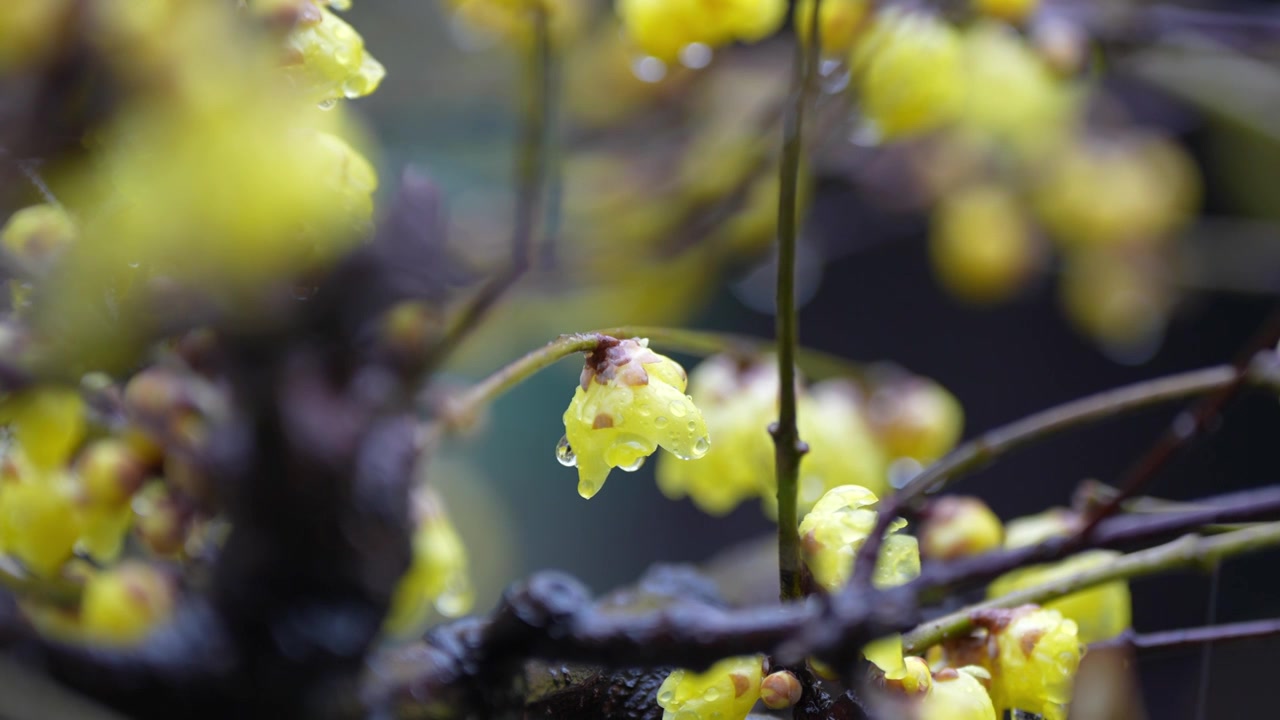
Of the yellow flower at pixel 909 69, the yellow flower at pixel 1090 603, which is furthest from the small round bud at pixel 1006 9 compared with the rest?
the yellow flower at pixel 1090 603

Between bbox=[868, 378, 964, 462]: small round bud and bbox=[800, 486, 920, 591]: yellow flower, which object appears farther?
bbox=[868, 378, 964, 462]: small round bud

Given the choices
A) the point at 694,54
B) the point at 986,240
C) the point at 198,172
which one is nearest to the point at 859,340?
the point at 986,240

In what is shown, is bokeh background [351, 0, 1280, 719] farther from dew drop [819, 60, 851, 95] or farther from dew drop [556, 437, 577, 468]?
dew drop [556, 437, 577, 468]

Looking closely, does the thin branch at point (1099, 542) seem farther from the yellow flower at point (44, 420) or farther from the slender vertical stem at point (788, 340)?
the yellow flower at point (44, 420)

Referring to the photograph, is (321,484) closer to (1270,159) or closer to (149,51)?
(149,51)

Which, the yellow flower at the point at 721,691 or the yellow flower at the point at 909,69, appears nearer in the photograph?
the yellow flower at the point at 721,691

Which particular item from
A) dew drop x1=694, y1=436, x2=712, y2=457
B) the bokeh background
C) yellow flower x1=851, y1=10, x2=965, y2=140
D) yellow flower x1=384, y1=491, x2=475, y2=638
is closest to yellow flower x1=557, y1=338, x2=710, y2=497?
dew drop x1=694, y1=436, x2=712, y2=457
